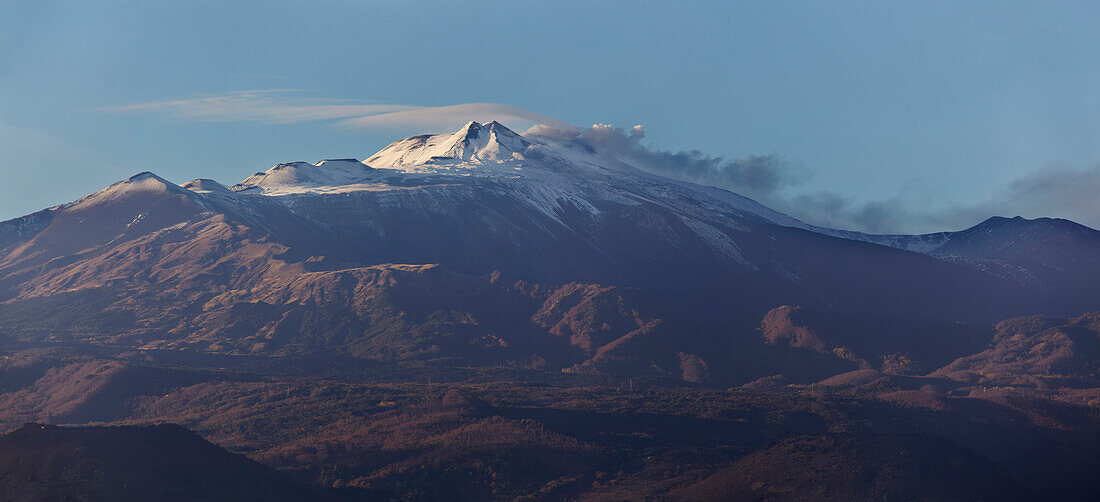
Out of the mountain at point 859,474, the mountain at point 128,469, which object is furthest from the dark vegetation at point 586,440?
the mountain at point 128,469

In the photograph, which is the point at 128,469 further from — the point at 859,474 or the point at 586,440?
the point at 859,474

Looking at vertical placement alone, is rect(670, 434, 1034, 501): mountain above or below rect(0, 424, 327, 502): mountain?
below

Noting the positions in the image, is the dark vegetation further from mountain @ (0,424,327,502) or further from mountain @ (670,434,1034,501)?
mountain @ (0,424,327,502)

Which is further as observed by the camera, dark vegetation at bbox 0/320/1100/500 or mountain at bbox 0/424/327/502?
dark vegetation at bbox 0/320/1100/500

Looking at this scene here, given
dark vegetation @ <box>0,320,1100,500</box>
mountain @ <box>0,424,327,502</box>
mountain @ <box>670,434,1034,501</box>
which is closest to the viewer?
mountain @ <box>0,424,327,502</box>

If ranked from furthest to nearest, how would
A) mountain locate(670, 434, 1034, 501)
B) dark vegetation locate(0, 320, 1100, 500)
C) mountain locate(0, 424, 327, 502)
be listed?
dark vegetation locate(0, 320, 1100, 500) → mountain locate(670, 434, 1034, 501) → mountain locate(0, 424, 327, 502)

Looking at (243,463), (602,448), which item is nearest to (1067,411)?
(602,448)

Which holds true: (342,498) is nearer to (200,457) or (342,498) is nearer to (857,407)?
(200,457)

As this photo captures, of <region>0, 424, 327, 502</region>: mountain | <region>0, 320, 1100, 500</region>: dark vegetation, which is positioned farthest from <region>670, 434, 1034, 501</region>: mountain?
<region>0, 424, 327, 502</region>: mountain

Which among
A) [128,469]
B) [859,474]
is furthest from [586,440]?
[128,469]

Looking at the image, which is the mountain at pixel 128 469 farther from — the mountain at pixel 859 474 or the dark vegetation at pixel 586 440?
the mountain at pixel 859 474
